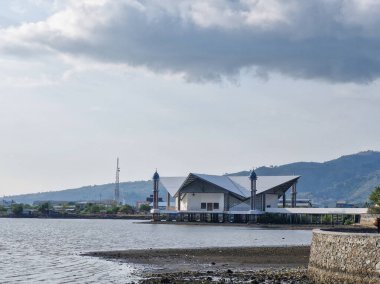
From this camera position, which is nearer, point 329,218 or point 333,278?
point 333,278

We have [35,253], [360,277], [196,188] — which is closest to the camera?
[360,277]

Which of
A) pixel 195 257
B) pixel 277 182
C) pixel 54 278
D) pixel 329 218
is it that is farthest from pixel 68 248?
pixel 277 182

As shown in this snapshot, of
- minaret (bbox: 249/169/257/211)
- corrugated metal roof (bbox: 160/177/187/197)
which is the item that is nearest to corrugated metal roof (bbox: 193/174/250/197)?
minaret (bbox: 249/169/257/211)

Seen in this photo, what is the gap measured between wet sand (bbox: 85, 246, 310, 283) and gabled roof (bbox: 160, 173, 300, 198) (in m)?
94.3

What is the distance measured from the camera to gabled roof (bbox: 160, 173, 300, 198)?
505 feet

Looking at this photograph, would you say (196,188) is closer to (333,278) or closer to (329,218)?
(329,218)

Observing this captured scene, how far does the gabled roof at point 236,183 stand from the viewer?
505 ft

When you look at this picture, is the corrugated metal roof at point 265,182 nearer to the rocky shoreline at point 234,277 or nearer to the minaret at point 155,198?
the minaret at point 155,198

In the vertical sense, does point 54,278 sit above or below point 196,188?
below

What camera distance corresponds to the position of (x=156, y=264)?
46.0m

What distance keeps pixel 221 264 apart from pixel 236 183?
11865 centimetres

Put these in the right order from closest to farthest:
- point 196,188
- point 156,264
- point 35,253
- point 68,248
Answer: point 156,264 < point 35,253 < point 68,248 < point 196,188

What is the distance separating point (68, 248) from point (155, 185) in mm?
97731

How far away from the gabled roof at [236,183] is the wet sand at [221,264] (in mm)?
94278
